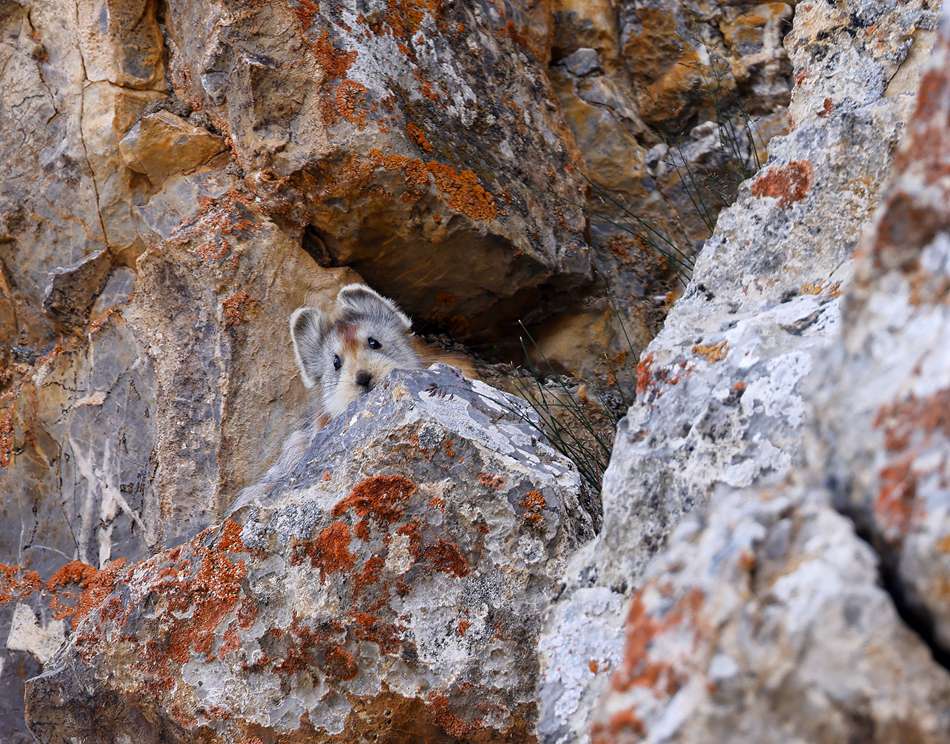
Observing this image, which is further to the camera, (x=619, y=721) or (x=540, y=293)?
(x=540, y=293)

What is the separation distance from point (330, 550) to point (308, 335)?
2258 millimetres

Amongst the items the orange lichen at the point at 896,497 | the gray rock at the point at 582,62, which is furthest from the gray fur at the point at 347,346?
the orange lichen at the point at 896,497

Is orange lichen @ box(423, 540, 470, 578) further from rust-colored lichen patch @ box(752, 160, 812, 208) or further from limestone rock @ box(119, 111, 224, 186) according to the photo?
limestone rock @ box(119, 111, 224, 186)

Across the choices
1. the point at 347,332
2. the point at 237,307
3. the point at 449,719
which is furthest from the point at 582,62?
the point at 449,719

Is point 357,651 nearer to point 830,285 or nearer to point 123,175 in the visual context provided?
point 830,285

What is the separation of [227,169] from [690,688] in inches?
189

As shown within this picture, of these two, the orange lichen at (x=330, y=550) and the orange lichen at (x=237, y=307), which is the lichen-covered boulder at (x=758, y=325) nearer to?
the orange lichen at (x=330, y=550)

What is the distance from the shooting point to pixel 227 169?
5.71 m

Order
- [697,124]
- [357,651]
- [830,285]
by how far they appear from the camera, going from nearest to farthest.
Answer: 1. [830,285]
2. [357,651]
3. [697,124]

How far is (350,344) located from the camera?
18.7 ft

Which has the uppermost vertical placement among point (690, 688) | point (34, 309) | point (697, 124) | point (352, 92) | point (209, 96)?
point (697, 124)

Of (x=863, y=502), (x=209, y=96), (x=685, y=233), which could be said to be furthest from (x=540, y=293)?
(x=863, y=502)

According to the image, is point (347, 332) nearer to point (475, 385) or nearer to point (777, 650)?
point (475, 385)

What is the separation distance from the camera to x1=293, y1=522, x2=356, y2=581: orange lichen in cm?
347
